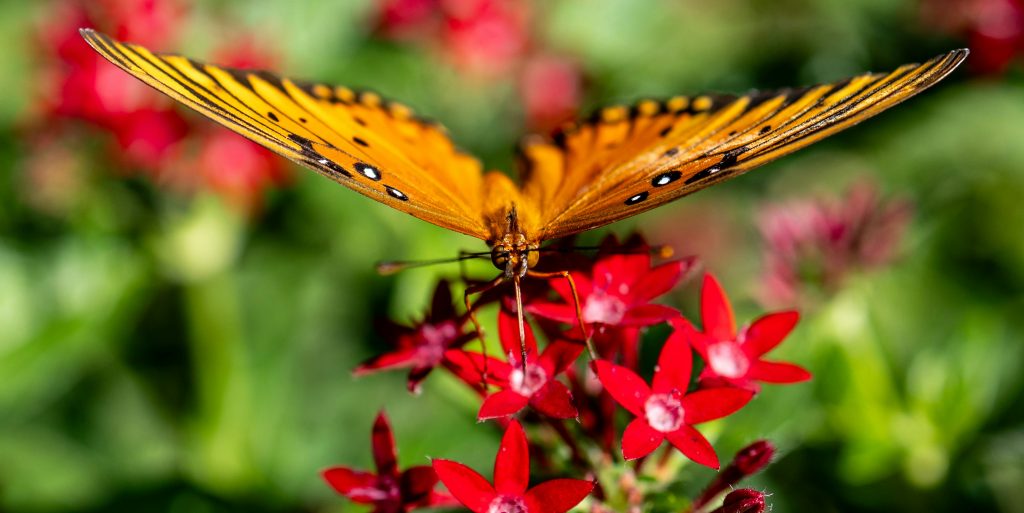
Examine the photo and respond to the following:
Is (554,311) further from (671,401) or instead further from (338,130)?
(338,130)

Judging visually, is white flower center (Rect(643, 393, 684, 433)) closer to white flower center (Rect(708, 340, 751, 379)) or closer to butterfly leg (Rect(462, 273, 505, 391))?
white flower center (Rect(708, 340, 751, 379))

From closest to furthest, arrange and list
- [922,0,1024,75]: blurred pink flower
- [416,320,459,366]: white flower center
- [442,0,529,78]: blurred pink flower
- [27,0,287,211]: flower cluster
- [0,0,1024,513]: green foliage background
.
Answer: [416,320,459,366]: white flower center → [0,0,1024,513]: green foliage background → [27,0,287,211]: flower cluster → [922,0,1024,75]: blurred pink flower → [442,0,529,78]: blurred pink flower

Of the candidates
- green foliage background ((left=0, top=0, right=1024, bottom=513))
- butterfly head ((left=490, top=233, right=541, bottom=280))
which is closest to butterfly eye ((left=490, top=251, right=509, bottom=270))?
butterfly head ((left=490, top=233, right=541, bottom=280))

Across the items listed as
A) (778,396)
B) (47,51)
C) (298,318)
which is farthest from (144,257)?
(778,396)

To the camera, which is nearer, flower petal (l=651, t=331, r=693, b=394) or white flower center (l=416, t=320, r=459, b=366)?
flower petal (l=651, t=331, r=693, b=394)

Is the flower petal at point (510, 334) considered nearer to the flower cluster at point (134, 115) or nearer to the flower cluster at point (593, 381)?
the flower cluster at point (593, 381)

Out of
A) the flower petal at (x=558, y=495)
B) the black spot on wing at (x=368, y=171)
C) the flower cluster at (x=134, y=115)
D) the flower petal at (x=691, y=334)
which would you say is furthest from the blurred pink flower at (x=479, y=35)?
the flower petal at (x=558, y=495)

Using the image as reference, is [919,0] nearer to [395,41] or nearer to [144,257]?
[395,41]
